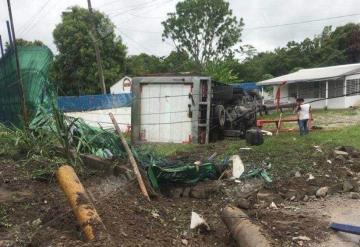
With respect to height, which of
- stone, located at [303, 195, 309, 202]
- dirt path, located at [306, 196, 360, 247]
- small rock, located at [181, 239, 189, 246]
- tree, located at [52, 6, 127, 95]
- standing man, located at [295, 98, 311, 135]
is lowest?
small rock, located at [181, 239, 189, 246]

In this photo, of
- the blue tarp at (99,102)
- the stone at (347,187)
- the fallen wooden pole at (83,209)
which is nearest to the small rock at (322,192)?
the stone at (347,187)

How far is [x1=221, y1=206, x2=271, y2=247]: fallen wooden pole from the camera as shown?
5.55m

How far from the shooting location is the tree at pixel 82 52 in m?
35.9

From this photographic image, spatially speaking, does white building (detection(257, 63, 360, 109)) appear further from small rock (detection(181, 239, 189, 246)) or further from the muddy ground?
small rock (detection(181, 239, 189, 246))

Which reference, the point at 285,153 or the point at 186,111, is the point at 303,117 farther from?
the point at 285,153

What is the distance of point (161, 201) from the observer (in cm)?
742

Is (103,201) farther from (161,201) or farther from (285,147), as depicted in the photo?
(285,147)

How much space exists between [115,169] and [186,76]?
814 centimetres

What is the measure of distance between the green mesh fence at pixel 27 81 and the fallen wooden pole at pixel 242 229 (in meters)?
4.52

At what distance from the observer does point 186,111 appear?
608 inches

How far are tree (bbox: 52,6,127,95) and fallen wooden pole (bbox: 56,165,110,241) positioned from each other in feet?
95.6

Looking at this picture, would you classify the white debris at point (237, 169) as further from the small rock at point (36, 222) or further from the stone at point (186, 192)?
the small rock at point (36, 222)

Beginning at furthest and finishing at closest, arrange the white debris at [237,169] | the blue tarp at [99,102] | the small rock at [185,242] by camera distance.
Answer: the blue tarp at [99,102]
the white debris at [237,169]
the small rock at [185,242]

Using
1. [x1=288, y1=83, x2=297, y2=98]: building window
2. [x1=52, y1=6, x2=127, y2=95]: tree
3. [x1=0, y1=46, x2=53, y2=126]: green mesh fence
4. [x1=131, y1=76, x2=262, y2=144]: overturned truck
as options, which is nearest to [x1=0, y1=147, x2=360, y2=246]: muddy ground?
[x1=0, y1=46, x2=53, y2=126]: green mesh fence
